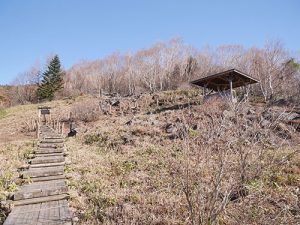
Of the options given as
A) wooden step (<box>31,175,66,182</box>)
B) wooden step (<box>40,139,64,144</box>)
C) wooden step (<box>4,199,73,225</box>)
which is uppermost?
wooden step (<box>40,139,64,144</box>)

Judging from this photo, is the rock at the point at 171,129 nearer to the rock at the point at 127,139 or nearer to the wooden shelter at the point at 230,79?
the rock at the point at 127,139

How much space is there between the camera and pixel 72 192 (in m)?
6.20

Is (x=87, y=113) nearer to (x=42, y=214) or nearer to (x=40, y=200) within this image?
(x=40, y=200)

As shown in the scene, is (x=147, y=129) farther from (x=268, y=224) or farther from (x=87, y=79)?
(x=87, y=79)

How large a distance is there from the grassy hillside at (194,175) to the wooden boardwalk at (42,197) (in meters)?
0.35

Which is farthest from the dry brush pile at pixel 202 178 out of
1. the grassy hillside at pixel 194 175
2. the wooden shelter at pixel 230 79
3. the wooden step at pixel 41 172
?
the wooden shelter at pixel 230 79

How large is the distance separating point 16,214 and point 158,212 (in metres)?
3.06

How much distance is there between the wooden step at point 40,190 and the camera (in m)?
5.77

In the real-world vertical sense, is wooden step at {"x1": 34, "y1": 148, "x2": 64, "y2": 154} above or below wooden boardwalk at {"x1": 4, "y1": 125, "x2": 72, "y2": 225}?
above

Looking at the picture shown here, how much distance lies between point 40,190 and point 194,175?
167 inches

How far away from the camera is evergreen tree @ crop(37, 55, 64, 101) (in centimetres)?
4959

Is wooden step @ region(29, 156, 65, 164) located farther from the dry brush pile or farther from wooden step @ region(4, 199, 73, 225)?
wooden step @ region(4, 199, 73, 225)

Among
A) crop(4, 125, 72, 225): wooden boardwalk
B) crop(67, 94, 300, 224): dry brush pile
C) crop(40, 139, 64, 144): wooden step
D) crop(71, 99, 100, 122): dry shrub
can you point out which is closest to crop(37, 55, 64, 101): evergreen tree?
crop(71, 99, 100, 122): dry shrub

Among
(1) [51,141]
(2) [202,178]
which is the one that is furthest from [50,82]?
(2) [202,178]
